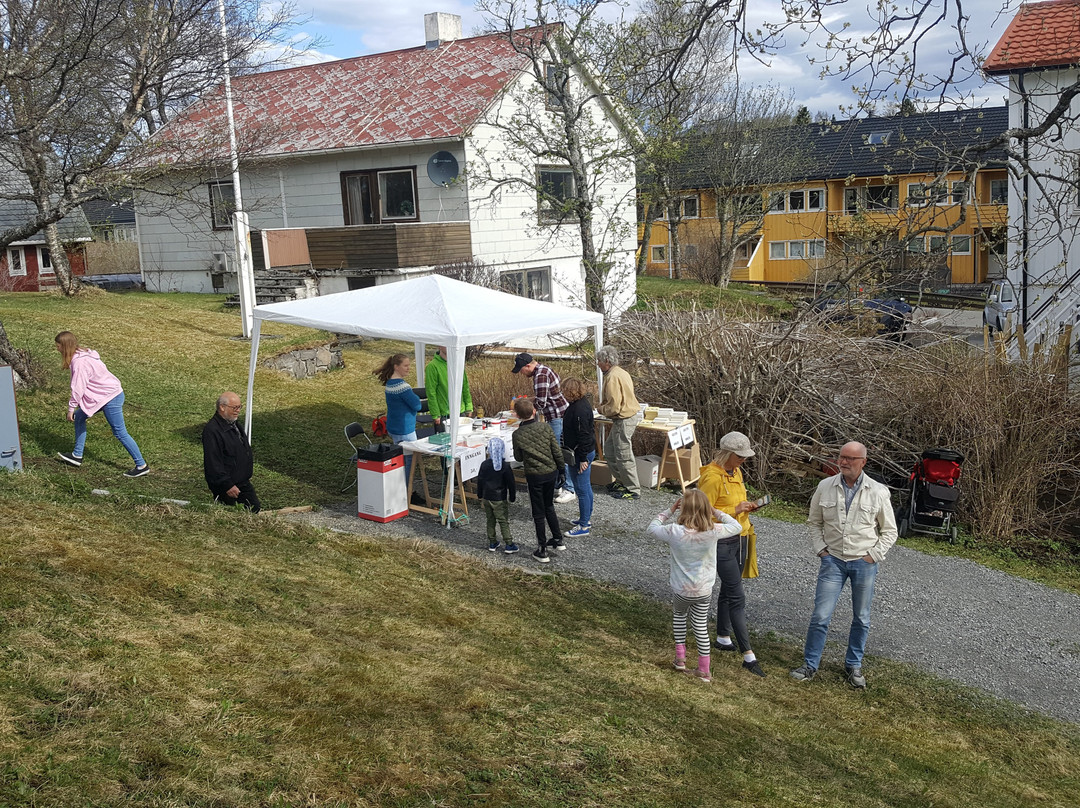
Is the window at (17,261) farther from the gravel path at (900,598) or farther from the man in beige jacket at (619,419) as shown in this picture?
the man in beige jacket at (619,419)

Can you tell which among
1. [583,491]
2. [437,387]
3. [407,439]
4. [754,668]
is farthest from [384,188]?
[754,668]

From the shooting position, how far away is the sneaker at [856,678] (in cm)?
688

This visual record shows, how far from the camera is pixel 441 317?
10.2 metres

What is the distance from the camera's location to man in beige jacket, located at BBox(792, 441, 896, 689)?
22.0ft

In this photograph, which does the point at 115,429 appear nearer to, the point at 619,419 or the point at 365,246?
the point at 619,419

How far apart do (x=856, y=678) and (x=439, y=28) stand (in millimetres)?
A: 23921

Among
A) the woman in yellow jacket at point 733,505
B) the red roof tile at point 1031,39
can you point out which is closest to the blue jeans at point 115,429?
the woman in yellow jacket at point 733,505

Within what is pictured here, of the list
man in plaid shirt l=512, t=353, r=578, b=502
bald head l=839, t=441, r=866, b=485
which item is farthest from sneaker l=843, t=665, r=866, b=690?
man in plaid shirt l=512, t=353, r=578, b=502

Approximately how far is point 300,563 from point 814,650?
427 cm

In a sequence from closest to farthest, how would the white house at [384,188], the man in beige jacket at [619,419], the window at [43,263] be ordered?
the man in beige jacket at [619,419], the white house at [384,188], the window at [43,263]

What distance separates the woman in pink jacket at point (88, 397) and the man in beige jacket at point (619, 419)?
18.0 feet

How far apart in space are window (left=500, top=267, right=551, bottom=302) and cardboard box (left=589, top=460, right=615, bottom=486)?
41.1 feet

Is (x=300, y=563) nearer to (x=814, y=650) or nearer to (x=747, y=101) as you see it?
(x=814, y=650)

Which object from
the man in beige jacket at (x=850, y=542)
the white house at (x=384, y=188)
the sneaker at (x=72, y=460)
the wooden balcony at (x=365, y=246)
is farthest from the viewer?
the white house at (x=384, y=188)
